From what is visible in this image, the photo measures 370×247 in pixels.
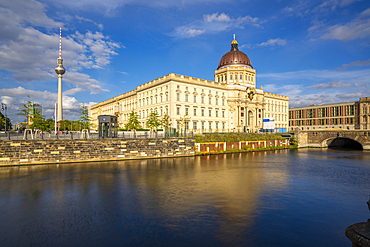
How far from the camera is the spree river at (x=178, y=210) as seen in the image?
1042cm

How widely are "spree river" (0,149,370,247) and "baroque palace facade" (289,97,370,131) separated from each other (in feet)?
327

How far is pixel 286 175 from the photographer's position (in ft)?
82.2

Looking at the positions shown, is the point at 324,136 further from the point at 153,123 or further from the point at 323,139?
the point at 153,123

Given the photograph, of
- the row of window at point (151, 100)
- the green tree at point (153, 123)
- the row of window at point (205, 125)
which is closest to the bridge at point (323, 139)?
the row of window at point (205, 125)

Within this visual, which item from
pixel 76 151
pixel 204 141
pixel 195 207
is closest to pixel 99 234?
pixel 195 207

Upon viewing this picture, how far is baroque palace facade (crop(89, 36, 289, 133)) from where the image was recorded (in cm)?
6594

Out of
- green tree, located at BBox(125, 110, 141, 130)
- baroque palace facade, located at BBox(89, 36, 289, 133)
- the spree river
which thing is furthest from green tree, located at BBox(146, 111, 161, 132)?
the spree river

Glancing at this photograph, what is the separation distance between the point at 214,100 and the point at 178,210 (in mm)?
64196

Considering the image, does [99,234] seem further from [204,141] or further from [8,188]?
[204,141]

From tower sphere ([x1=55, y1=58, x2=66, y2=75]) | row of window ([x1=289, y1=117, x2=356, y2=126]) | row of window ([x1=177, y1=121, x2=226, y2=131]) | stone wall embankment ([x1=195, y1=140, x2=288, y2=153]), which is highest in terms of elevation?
tower sphere ([x1=55, y1=58, x2=66, y2=75])

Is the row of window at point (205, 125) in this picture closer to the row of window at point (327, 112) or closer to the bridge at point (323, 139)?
the bridge at point (323, 139)

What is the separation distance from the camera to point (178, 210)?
13734mm

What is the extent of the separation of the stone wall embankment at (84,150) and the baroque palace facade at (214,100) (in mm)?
22200

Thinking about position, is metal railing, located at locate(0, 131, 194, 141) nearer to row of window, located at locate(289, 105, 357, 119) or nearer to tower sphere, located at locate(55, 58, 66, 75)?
tower sphere, located at locate(55, 58, 66, 75)
